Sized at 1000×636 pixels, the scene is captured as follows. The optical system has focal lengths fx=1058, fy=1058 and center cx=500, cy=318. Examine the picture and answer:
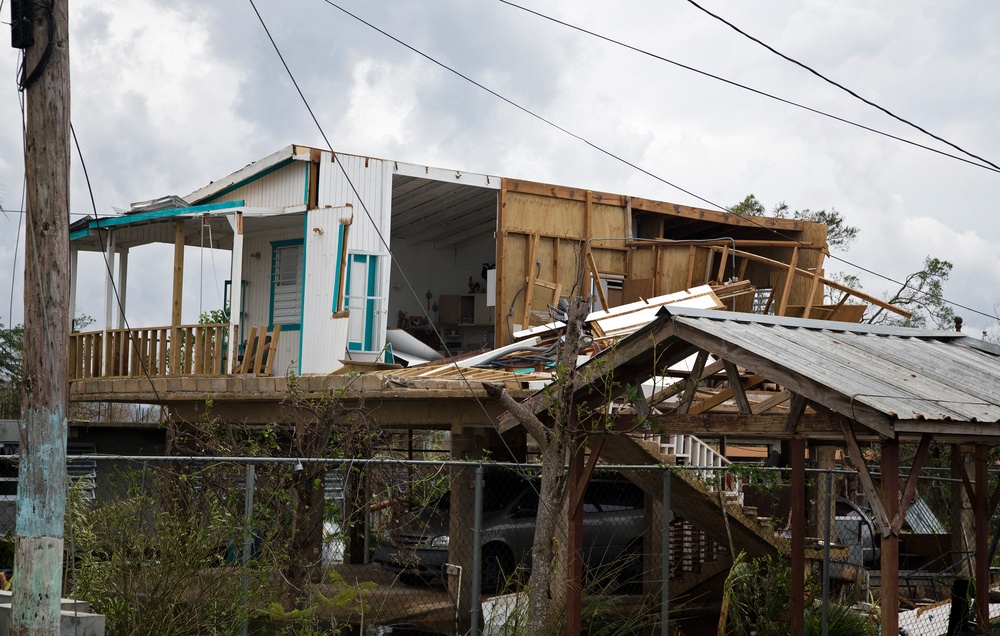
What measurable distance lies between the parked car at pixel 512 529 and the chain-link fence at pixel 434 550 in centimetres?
3

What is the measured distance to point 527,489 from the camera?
1516cm

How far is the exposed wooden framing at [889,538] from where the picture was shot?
23.1 ft

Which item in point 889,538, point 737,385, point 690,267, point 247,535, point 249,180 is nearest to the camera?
point 889,538

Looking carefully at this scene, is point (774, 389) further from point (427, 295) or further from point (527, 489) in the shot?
point (427, 295)

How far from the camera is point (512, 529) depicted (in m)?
15.1

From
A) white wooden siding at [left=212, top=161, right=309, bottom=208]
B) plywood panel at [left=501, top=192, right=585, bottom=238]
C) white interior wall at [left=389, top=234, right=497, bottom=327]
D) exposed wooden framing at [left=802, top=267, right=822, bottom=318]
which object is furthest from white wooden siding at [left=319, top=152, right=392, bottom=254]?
exposed wooden framing at [left=802, top=267, right=822, bottom=318]

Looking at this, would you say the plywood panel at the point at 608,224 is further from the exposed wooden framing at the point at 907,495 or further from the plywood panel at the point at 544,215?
the exposed wooden framing at the point at 907,495

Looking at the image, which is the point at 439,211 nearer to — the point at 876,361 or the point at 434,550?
the point at 434,550

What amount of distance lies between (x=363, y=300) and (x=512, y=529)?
14.9 ft

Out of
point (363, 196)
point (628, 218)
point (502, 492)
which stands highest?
point (628, 218)

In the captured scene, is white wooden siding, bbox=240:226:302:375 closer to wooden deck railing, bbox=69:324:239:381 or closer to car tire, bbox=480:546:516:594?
wooden deck railing, bbox=69:324:239:381

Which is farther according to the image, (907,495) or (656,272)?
(656,272)

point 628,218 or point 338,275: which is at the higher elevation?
point 628,218

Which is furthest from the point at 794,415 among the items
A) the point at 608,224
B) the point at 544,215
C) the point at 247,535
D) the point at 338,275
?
the point at 608,224
